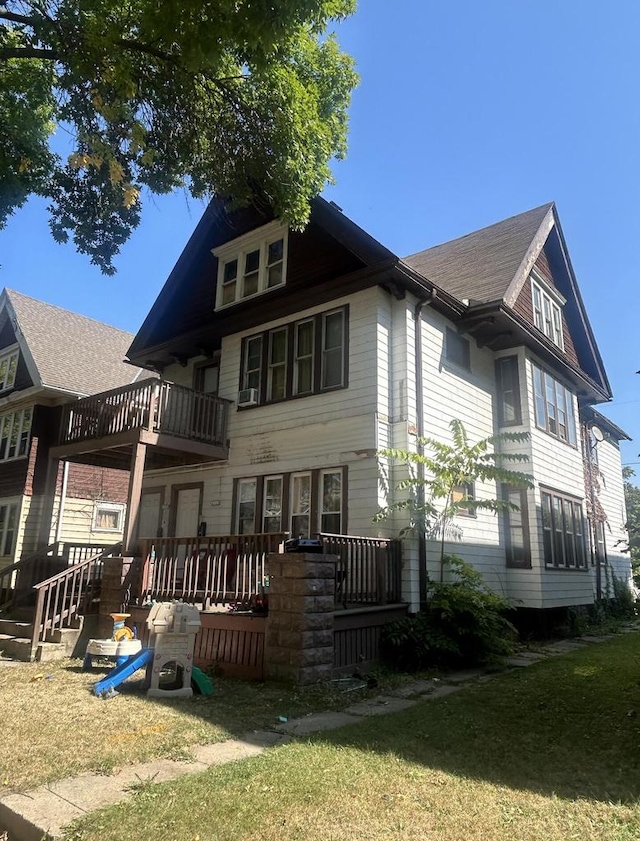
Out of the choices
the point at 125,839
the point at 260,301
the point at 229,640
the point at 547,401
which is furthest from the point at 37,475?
the point at 125,839

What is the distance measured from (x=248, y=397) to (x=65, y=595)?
5.91m

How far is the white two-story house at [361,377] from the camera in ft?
39.5

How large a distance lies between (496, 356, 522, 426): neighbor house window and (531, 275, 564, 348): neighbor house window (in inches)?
72.5

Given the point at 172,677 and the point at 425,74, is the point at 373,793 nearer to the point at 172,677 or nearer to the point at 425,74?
the point at 172,677

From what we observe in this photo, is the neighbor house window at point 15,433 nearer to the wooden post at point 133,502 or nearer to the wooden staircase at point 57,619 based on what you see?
the wooden staircase at point 57,619

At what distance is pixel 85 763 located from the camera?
4852 millimetres

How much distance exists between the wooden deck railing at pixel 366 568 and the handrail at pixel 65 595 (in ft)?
16.3

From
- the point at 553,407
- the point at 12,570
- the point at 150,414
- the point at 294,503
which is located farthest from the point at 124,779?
the point at 553,407

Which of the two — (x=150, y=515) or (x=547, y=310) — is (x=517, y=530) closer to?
(x=547, y=310)

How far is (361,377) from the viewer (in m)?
12.1

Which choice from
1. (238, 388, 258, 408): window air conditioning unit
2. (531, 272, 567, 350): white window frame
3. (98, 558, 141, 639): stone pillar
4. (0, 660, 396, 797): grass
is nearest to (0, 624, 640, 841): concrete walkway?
(0, 660, 396, 797): grass

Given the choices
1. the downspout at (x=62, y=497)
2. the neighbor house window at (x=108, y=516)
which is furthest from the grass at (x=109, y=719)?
the neighbor house window at (x=108, y=516)

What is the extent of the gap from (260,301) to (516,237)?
25.3 ft

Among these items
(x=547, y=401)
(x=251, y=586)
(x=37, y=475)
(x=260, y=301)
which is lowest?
(x=251, y=586)
